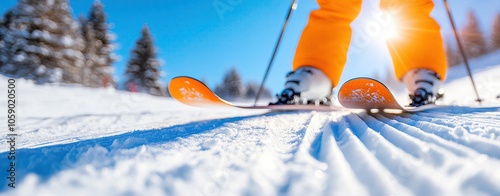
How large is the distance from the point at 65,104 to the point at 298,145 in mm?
2498

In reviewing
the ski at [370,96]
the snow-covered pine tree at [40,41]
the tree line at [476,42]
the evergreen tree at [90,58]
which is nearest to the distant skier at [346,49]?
the ski at [370,96]

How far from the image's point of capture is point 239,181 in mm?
357

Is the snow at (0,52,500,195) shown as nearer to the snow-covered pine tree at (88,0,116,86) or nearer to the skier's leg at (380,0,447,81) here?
the skier's leg at (380,0,447,81)

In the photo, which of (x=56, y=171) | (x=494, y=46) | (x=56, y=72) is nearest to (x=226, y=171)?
(x=56, y=171)

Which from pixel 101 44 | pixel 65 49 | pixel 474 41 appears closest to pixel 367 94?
pixel 65 49

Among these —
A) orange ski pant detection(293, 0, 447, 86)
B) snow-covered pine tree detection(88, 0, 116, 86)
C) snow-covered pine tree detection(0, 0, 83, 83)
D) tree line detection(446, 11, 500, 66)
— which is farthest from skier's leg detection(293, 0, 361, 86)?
tree line detection(446, 11, 500, 66)

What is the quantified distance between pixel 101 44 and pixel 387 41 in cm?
1795

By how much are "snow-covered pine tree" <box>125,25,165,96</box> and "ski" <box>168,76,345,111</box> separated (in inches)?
614

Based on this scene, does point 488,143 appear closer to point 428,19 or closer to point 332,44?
point 332,44

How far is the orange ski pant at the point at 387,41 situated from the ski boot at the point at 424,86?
1.9 inches

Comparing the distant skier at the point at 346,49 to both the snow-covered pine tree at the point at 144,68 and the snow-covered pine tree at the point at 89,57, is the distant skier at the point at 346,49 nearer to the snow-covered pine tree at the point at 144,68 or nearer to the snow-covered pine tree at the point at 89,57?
the snow-covered pine tree at the point at 144,68

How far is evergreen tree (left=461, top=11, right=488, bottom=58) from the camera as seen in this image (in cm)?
1947

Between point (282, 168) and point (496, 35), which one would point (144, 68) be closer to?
point (282, 168)

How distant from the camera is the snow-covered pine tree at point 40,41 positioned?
12.7 meters
